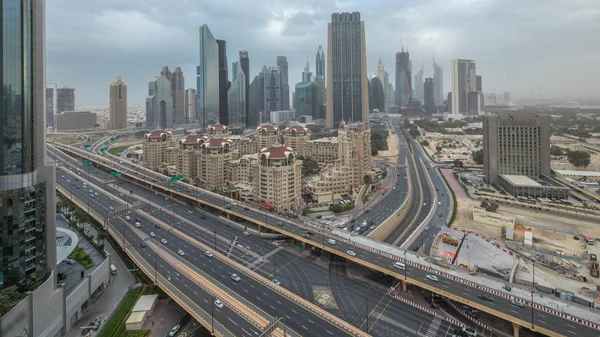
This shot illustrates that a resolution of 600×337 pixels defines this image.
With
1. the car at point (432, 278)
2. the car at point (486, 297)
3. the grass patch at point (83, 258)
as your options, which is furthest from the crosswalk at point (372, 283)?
the grass patch at point (83, 258)

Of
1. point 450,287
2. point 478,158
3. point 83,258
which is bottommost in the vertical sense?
point 450,287

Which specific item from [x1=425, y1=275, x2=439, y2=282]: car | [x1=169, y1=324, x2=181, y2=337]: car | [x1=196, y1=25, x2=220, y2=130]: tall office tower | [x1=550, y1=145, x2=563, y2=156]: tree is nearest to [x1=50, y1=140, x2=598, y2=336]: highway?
[x1=425, y1=275, x2=439, y2=282]: car

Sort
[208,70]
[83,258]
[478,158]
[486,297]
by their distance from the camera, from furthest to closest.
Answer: [208,70]
[478,158]
[83,258]
[486,297]

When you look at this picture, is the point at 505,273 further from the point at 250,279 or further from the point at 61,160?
the point at 61,160

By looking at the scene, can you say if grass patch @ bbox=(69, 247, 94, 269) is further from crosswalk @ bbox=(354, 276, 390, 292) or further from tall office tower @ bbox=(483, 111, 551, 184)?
tall office tower @ bbox=(483, 111, 551, 184)

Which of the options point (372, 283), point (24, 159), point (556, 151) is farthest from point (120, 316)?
point (556, 151)

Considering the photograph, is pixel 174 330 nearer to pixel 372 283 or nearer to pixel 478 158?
pixel 372 283
